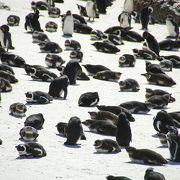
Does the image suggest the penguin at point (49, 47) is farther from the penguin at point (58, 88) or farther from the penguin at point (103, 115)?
the penguin at point (103, 115)

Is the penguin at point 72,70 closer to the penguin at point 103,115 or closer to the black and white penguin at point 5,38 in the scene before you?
the penguin at point 103,115

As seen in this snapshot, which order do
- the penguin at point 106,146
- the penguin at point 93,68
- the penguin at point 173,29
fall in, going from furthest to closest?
1. the penguin at point 173,29
2. the penguin at point 93,68
3. the penguin at point 106,146

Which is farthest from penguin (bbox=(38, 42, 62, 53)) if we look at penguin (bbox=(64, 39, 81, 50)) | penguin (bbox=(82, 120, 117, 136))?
penguin (bbox=(82, 120, 117, 136))

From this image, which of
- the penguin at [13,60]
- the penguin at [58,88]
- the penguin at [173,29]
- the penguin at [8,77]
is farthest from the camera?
the penguin at [173,29]

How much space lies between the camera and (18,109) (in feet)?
28.3

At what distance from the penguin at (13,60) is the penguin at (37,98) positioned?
328cm

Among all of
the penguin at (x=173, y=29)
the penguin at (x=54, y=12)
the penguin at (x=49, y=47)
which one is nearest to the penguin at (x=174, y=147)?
the penguin at (x=49, y=47)

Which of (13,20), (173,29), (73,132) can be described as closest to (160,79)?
(73,132)

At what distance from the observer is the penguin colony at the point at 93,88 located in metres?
7.29

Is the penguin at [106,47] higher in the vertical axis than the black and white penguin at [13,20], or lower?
lower

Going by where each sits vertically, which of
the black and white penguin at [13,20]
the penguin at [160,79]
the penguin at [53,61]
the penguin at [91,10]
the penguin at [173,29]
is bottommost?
the penguin at [160,79]

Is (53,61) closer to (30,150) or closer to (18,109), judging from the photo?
(18,109)

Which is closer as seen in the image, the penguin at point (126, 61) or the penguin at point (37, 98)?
the penguin at point (37, 98)

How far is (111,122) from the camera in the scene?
8.29 metres
